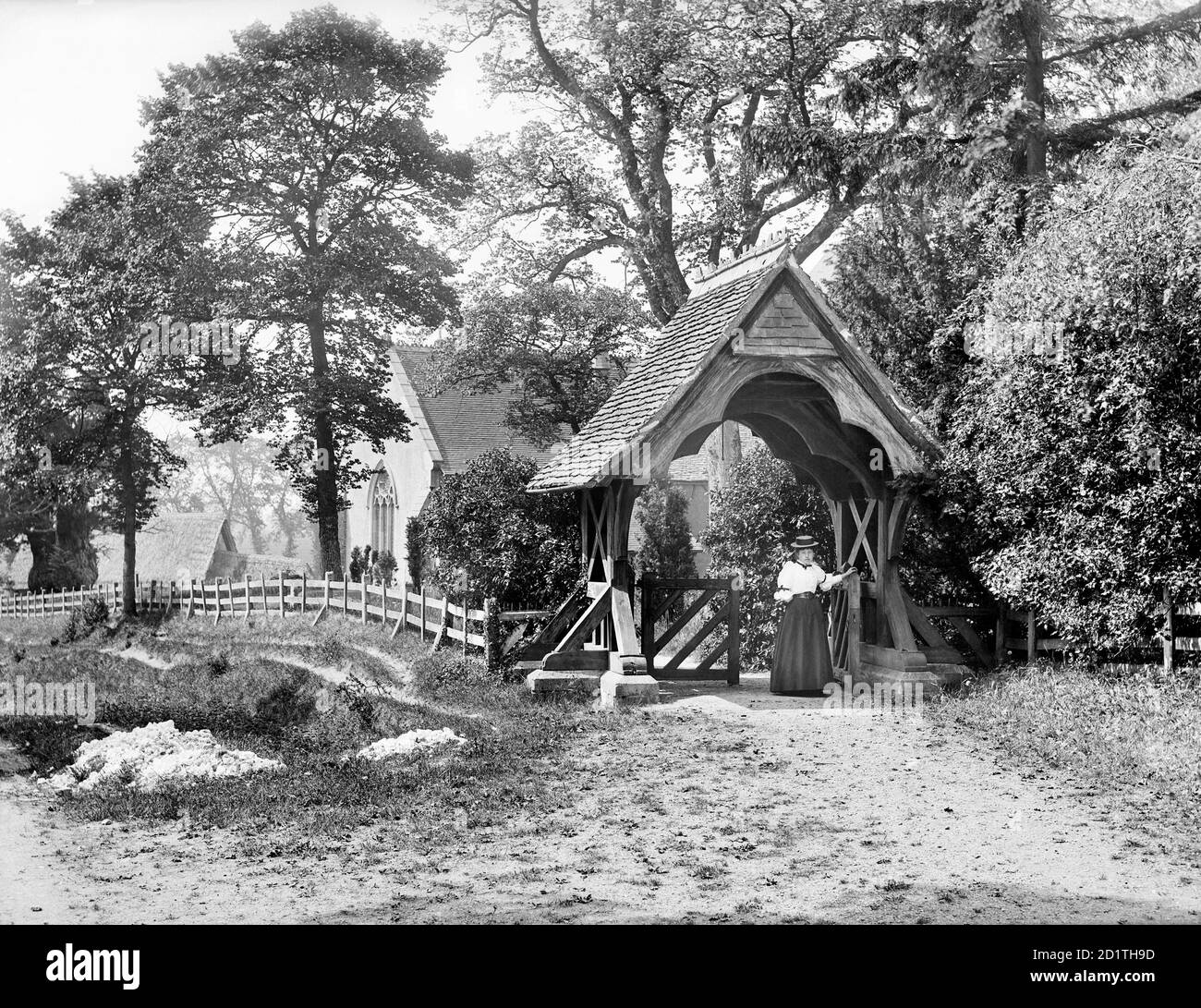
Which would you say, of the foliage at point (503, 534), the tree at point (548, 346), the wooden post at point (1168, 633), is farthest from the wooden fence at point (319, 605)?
the wooden post at point (1168, 633)

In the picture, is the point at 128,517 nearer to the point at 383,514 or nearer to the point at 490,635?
the point at 383,514

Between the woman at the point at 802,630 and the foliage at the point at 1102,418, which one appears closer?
the foliage at the point at 1102,418

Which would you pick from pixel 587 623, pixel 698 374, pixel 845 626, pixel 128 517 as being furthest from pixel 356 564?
pixel 698 374

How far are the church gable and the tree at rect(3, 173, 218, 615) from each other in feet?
61.1

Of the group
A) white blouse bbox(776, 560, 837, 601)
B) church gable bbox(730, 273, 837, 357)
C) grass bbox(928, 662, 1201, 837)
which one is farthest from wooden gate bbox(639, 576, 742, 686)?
church gable bbox(730, 273, 837, 357)

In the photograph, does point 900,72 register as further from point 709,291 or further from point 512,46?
point 512,46

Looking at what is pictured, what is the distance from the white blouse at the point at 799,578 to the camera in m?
13.8

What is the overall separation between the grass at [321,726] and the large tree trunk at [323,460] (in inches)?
111

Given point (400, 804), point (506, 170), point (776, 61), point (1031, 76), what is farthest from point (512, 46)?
point (400, 804)

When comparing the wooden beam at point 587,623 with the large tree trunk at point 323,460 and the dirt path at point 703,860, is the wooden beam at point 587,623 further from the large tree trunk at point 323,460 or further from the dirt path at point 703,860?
the large tree trunk at point 323,460

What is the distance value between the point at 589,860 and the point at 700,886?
33.8 inches

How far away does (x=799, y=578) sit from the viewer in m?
13.8

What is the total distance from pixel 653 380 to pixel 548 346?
1171 cm

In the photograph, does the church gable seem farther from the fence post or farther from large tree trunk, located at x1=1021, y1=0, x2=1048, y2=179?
large tree trunk, located at x1=1021, y1=0, x2=1048, y2=179
